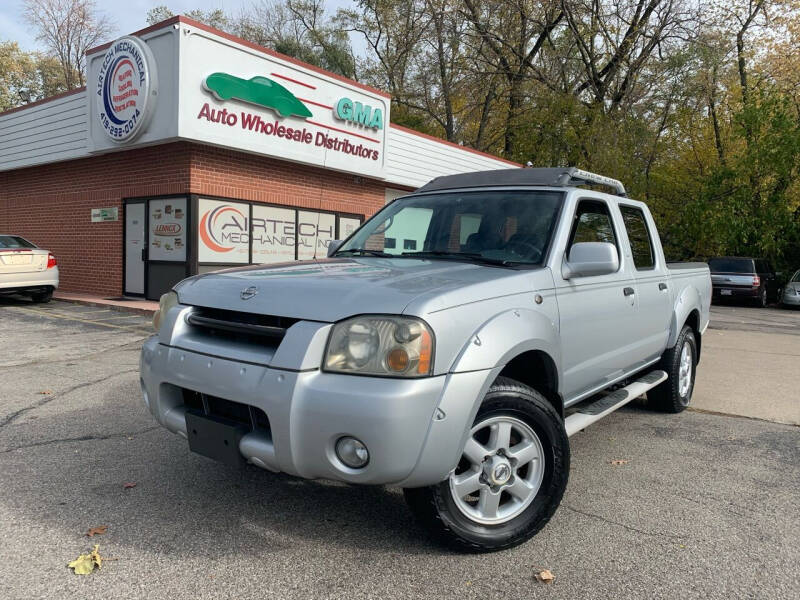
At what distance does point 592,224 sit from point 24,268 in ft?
39.4

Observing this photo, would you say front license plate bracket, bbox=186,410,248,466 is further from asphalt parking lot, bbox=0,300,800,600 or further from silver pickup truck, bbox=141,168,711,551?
asphalt parking lot, bbox=0,300,800,600

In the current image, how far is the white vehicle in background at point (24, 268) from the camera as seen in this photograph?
39.7ft

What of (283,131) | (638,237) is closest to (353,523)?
(638,237)

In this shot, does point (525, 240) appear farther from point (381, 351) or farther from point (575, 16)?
point (575, 16)

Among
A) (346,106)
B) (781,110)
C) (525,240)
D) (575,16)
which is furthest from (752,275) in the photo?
(525,240)

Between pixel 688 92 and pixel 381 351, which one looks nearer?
pixel 381 351

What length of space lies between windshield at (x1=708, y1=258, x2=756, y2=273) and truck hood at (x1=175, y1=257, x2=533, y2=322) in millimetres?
21072

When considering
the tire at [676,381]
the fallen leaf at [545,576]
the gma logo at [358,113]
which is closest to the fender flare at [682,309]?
the tire at [676,381]

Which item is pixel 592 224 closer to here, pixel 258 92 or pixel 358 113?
pixel 258 92

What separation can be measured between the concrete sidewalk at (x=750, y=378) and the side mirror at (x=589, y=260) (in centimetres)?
312

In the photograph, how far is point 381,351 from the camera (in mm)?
2498

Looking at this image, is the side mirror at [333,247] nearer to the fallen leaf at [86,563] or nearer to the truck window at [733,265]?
the fallen leaf at [86,563]

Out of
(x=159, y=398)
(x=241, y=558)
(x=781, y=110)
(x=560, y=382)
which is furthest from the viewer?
(x=781, y=110)

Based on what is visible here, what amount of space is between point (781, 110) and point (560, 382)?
2564 centimetres
